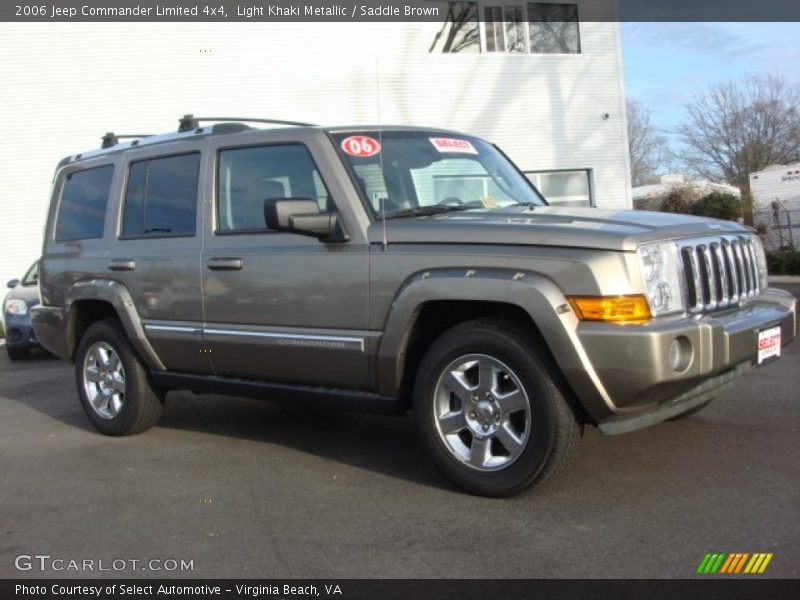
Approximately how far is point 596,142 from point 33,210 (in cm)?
1218

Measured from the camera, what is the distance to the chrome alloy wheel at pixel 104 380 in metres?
5.90

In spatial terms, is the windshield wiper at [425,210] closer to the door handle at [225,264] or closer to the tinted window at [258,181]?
the tinted window at [258,181]

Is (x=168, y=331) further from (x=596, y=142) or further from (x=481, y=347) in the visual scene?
(x=596, y=142)

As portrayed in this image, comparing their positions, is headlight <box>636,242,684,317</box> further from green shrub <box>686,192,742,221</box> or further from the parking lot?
green shrub <box>686,192,742,221</box>

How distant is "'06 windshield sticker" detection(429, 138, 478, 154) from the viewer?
511 cm

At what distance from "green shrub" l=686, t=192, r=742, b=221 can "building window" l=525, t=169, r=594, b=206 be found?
759 cm

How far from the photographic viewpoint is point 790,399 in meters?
5.92

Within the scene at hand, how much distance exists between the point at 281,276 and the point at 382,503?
1418 mm

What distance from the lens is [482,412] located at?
159 inches

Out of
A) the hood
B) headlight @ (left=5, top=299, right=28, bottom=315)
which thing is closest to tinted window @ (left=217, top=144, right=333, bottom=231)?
the hood

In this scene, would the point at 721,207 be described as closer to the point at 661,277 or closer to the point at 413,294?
the point at 661,277

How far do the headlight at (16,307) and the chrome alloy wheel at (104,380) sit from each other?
555 cm

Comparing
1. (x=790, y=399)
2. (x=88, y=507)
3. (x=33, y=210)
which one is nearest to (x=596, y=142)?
(x=33, y=210)

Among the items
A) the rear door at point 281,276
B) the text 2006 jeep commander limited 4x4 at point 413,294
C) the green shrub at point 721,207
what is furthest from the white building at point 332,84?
the rear door at point 281,276
